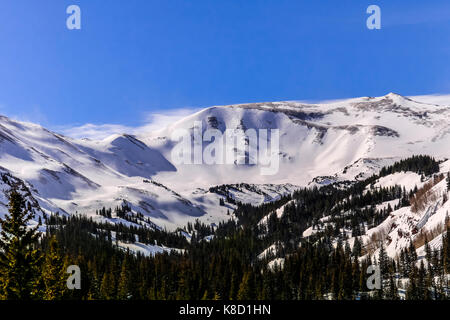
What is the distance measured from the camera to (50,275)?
5741 cm

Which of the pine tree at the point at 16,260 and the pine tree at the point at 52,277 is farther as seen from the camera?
the pine tree at the point at 52,277

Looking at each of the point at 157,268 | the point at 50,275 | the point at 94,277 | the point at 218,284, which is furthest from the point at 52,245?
the point at 157,268

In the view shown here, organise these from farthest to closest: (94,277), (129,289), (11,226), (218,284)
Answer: (218,284), (129,289), (94,277), (11,226)

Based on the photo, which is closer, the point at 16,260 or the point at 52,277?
the point at 16,260

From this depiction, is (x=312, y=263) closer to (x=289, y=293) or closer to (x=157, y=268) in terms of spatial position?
(x=289, y=293)

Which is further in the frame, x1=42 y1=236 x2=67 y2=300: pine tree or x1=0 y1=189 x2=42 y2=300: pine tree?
x1=42 y1=236 x2=67 y2=300: pine tree

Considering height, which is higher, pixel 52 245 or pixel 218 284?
pixel 52 245

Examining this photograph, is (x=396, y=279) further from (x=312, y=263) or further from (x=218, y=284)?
(x=218, y=284)

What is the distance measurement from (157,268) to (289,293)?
142 feet

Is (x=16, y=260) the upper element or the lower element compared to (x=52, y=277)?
upper
